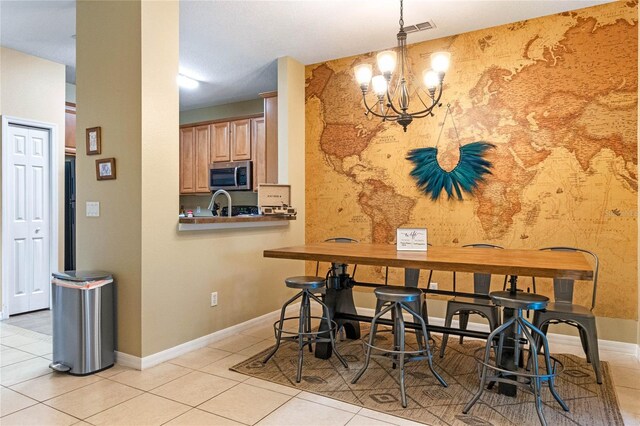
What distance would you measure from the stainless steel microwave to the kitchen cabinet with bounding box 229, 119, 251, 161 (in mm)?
128

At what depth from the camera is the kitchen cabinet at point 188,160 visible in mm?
6324

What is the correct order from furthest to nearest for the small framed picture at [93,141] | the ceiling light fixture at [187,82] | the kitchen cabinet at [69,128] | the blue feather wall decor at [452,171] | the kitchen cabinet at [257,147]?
1. the kitchen cabinet at [257,147]
2. the ceiling light fixture at [187,82]
3. the kitchen cabinet at [69,128]
4. the blue feather wall decor at [452,171]
5. the small framed picture at [93,141]

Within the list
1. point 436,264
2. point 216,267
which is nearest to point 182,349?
point 216,267

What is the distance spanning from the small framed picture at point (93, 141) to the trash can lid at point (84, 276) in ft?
3.07

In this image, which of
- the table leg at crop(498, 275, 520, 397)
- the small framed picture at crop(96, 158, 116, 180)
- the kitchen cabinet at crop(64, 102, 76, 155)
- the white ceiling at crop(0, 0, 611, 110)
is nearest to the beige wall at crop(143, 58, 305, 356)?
the small framed picture at crop(96, 158, 116, 180)

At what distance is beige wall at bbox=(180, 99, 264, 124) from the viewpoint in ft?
20.8

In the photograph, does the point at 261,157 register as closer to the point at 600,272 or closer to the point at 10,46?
the point at 10,46

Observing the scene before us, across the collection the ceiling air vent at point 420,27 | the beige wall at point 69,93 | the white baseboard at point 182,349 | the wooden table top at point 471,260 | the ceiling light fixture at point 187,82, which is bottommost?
the white baseboard at point 182,349

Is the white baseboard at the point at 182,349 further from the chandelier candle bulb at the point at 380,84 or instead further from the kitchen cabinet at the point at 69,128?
the kitchen cabinet at the point at 69,128

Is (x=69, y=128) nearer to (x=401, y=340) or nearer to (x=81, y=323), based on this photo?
(x=81, y=323)

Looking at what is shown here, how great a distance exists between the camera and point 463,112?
397 centimetres

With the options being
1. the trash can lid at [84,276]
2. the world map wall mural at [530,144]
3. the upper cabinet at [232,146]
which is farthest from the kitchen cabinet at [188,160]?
the trash can lid at [84,276]

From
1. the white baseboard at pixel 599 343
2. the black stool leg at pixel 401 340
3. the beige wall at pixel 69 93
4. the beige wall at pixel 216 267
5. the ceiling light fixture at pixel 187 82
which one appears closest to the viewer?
the black stool leg at pixel 401 340

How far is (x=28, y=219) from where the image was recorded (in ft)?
14.6
